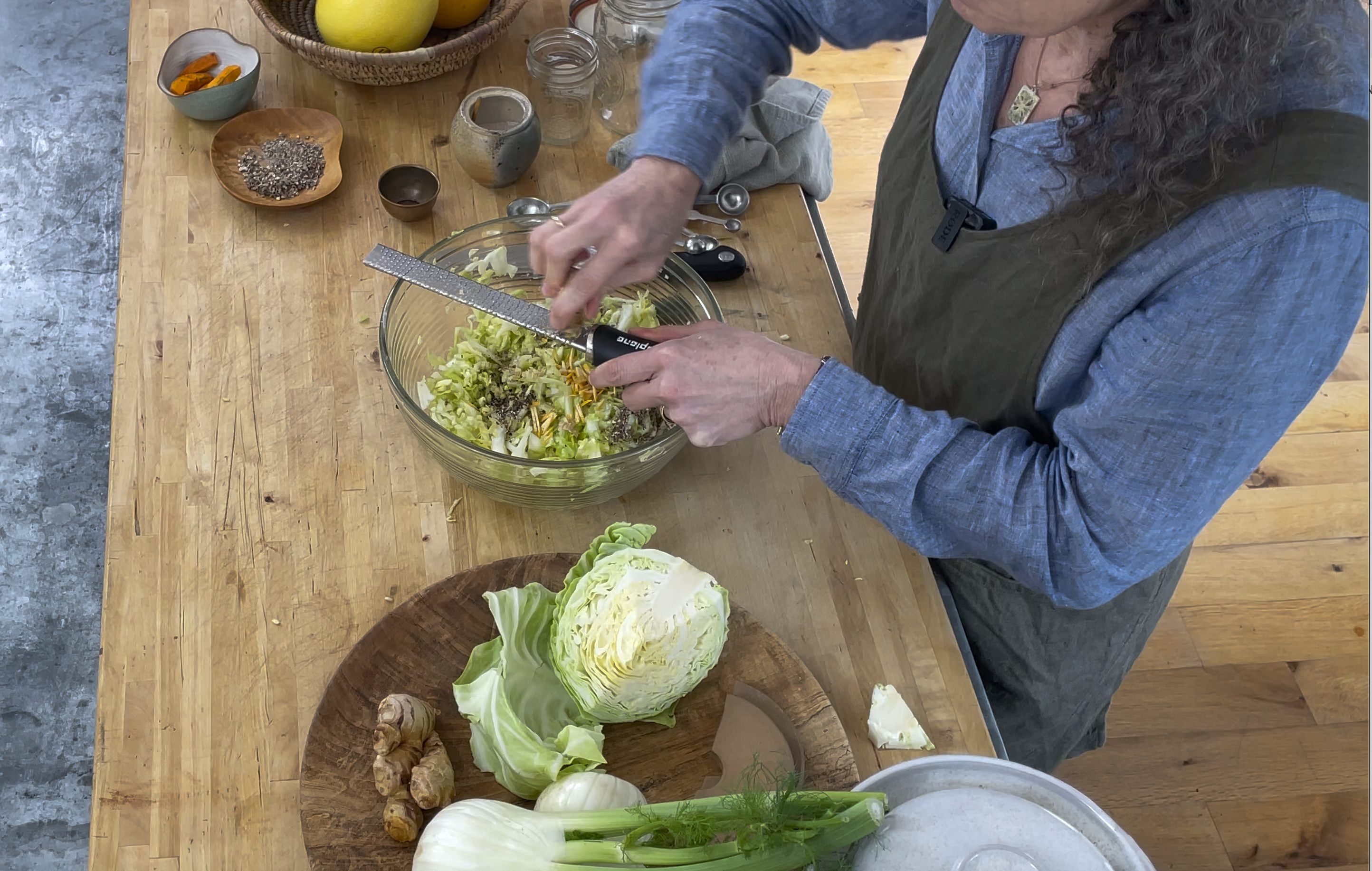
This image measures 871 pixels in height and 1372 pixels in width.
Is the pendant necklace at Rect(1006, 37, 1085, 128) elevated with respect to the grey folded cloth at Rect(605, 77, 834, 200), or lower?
elevated

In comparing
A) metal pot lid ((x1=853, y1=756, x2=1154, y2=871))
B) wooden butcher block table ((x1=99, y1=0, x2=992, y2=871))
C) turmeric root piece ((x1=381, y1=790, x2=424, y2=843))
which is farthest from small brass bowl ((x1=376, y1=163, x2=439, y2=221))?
metal pot lid ((x1=853, y1=756, x2=1154, y2=871))

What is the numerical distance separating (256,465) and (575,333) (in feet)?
1.54

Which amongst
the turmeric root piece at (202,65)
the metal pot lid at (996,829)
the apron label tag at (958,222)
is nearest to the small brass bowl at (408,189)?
the turmeric root piece at (202,65)

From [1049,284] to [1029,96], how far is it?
23 centimetres

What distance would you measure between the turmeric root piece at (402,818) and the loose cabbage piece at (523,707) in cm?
9

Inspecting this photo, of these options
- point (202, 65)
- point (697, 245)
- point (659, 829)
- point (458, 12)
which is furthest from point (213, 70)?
point (659, 829)

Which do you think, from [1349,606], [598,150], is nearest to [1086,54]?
[598,150]

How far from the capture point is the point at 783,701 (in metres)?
1.28

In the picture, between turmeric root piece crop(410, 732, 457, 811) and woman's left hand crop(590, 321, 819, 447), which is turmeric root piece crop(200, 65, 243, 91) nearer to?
woman's left hand crop(590, 321, 819, 447)

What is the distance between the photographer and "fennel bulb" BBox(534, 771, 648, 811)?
3.67ft

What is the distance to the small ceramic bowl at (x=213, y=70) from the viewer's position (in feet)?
5.72

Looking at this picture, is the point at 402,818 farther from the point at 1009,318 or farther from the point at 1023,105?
the point at 1023,105

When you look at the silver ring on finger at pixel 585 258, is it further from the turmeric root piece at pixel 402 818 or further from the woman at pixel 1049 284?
the turmeric root piece at pixel 402 818

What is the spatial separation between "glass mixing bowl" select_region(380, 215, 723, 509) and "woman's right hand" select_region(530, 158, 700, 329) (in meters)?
0.12
